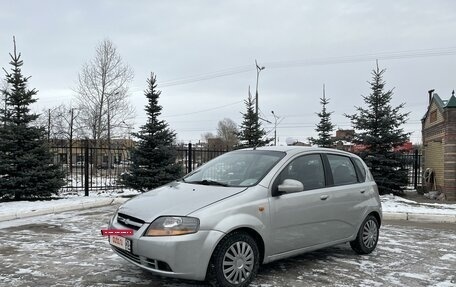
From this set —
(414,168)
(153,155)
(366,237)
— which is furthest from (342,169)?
(414,168)

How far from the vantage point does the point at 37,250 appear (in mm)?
6305

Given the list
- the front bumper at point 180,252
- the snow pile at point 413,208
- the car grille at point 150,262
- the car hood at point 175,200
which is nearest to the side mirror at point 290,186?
the car hood at point 175,200

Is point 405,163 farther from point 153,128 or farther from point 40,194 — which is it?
point 40,194

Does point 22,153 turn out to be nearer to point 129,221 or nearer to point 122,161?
point 122,161

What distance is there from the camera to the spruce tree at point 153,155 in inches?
534

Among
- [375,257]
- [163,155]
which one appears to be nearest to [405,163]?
[163,155]

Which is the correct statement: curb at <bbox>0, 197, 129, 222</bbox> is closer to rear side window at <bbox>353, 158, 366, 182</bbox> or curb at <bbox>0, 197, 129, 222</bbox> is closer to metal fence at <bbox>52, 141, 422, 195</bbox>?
metal fence at <bbox>52, 141, 422, 195</bbox>

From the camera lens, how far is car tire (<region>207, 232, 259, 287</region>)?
4.32 metres

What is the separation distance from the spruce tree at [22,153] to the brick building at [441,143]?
38.5 feet

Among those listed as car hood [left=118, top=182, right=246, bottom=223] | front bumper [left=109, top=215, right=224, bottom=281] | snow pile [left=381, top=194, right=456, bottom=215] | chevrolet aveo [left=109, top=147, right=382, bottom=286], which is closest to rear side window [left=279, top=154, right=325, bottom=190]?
chevrolet aveo [left=109, top=147, right=382, bottom=286]

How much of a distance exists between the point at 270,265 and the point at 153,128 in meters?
9.16

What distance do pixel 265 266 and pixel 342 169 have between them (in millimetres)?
1810

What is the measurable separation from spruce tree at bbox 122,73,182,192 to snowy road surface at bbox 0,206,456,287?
557cm

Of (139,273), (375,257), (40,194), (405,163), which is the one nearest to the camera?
(139,273)
